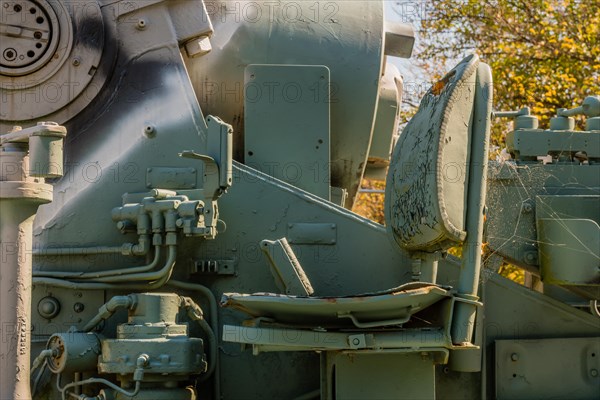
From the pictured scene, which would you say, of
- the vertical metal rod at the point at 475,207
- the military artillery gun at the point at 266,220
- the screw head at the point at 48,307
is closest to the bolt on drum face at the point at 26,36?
the military artillery gun at the point at 266,220

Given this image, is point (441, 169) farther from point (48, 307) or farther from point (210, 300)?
point (48, 307)

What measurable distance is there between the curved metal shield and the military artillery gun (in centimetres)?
1

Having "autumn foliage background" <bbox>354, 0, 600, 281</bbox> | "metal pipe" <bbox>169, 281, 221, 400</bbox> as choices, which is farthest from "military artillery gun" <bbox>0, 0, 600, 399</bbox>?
"autumn foliage background" <bbox>354, 0, 600, 281</bbox>

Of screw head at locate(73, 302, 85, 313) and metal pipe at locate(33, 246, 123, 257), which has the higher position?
metal pipe at locate(33, 246, 123, 257)

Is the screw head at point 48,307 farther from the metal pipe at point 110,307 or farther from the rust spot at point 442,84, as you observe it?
the rust spot at point 442,84

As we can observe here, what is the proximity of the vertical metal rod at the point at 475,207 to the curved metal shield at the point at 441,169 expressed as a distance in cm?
3

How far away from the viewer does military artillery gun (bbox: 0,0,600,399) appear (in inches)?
236

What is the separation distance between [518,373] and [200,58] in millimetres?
2491

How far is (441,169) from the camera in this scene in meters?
5.96

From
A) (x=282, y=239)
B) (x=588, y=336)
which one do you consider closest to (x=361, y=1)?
(x=282, y=239)

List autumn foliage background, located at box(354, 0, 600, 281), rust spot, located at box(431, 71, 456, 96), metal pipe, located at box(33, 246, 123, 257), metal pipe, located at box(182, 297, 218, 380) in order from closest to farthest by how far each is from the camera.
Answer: rust spot, located at box(431, 71, 456, 96), metal pipe, located at box(182, 297, 218, 380), metal pipe, located at box(33, 246, 123, 257), autumn foliage background, located at box(354, 0, 600, 281)

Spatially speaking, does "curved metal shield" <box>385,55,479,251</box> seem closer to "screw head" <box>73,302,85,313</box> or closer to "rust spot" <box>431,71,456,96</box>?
"rust spot" <box>431,71,456,96</box>

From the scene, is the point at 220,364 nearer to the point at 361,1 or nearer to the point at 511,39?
the point at 361,1

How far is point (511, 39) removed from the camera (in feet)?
56.6
